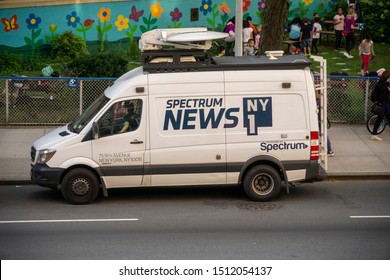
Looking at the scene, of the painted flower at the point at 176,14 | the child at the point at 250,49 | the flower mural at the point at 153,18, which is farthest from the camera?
the painted flower at the point at 176,14

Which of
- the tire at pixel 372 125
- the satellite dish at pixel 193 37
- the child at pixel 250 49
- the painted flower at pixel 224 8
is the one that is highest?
the painted flower at pixel 224 8

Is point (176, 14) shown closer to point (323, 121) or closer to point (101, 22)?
point (101, 22)

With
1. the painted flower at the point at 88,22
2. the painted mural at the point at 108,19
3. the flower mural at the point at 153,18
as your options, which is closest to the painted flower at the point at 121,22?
the painted mural at the point at 108,19

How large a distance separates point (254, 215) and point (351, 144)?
19.7 feet

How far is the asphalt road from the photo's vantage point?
427 inches

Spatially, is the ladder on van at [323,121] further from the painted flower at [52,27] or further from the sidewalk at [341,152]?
the painted flower at [52,27]

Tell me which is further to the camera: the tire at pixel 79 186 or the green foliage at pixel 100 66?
the green foliage at pixel 100 66

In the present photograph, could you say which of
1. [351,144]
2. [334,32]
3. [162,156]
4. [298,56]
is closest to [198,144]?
[162,156]

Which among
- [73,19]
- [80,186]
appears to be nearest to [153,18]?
[73,19]

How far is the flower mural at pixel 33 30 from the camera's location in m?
26.3

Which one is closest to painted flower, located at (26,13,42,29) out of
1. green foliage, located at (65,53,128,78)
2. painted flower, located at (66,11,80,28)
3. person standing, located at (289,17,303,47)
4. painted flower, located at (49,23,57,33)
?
painted flower, located at (49,23,57,33)

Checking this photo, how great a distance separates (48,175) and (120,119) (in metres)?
1.51

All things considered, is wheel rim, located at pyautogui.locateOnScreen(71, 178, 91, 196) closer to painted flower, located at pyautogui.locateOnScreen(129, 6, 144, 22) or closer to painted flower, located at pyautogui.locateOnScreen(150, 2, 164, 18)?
painted flower, located at pyautogui.locateOnScreen(129, 6, 144, 22)

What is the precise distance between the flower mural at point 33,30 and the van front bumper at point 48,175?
537 inches
